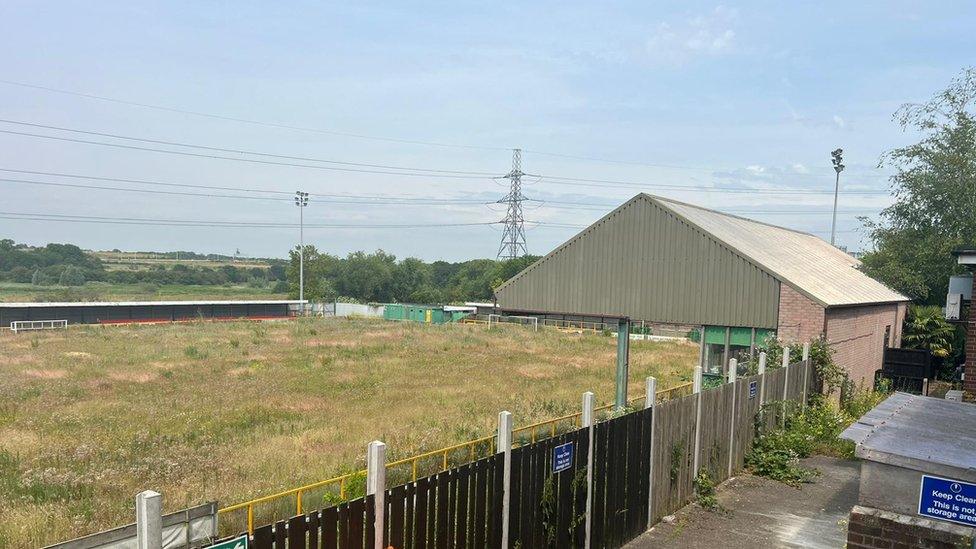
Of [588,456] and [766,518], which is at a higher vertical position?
[588,456]

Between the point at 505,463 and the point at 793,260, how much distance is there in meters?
22.6

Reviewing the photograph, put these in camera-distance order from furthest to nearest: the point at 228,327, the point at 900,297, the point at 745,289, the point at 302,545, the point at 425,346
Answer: the point at 228,327, the point at 425,346, the point at 900,297, the point at 745,289, the point at 302,545

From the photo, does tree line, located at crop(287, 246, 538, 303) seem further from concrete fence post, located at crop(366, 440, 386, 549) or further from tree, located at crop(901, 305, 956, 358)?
concrete fence post, located at crop(366, 440, 386, 549)

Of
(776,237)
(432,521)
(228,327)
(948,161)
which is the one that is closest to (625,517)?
(432,521)

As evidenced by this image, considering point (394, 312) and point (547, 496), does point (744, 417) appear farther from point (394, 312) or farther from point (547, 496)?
point (394, 312)

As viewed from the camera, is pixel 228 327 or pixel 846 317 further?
pixel 228 327

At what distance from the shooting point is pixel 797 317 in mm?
20281

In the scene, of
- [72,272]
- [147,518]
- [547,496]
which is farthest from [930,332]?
[72,272]

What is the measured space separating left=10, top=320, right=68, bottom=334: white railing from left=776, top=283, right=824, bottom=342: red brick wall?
5220 centimetres

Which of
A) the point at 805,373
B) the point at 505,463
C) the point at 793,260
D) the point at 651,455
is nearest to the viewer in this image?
the point at 505,463

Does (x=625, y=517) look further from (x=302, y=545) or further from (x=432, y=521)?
(x=302, y=545)

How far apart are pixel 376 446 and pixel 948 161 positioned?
34146 millimetres

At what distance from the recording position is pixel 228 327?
171ft

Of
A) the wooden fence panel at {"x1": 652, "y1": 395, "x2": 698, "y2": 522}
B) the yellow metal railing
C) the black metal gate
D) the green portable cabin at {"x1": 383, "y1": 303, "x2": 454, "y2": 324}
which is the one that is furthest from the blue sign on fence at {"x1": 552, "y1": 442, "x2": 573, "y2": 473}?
the green portable cabin at {"x1": 383, "y1": 303, "x2": 454, "y2": 324}
